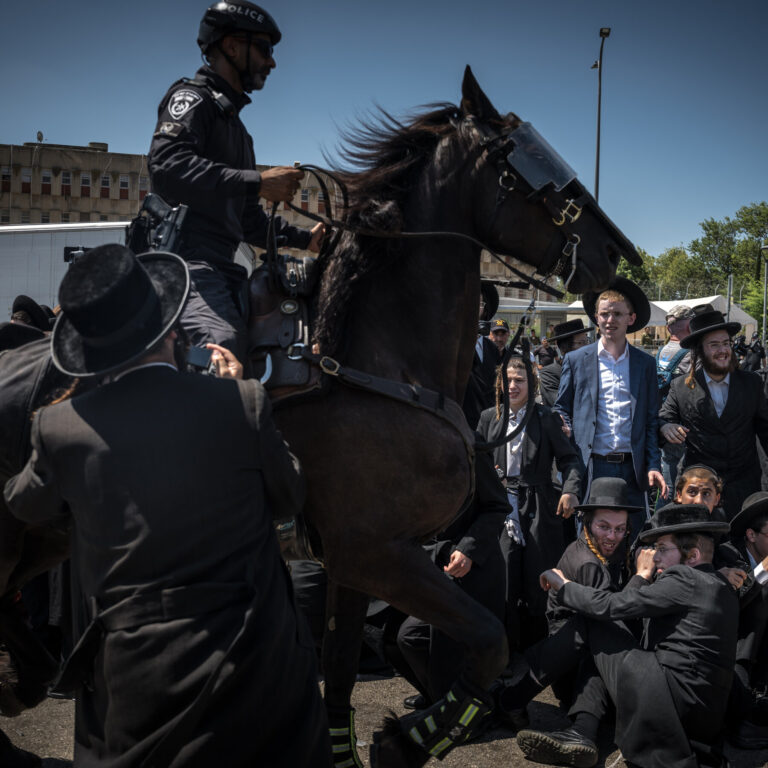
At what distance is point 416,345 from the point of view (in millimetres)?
3521

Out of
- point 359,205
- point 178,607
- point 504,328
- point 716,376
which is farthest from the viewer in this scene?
point 504,328

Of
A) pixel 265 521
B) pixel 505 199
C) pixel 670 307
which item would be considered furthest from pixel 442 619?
pixel 670 307

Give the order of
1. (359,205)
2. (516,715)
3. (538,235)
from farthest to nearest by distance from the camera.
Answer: (516,715)
(538,235)
(359,205)

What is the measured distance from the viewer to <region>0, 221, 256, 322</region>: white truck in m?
17.0

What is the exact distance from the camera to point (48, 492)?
225 cm

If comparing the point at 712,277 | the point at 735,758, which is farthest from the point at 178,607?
the point at 712,277

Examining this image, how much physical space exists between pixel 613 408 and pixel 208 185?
12.7 feet

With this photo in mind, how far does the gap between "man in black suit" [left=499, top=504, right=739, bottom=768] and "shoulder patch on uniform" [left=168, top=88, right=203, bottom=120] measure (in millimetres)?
3299

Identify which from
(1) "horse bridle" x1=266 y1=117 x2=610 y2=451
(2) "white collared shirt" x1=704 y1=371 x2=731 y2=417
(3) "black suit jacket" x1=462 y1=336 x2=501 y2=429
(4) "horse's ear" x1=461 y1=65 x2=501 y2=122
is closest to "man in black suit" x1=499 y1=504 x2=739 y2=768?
(1) "horse bridle" x1=266 y1=117 x2=610 y2=451

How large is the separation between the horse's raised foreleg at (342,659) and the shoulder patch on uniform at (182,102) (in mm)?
2237

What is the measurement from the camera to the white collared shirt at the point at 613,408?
598 centimetres

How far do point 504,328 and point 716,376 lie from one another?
13.1 ft

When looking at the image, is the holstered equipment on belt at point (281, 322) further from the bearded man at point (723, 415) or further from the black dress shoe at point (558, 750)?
the bearded man at point (723, 415)

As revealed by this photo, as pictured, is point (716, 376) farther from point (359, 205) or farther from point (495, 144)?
point (359, 205)
